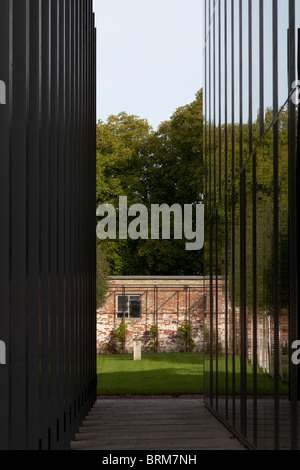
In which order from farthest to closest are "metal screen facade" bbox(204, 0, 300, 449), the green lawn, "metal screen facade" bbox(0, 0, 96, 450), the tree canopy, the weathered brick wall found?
the tree canopy → the weathered brick wall → the green lawn → "metal screen facade" bbox(204, 0, 300, 449) → "metal screen facade" bbox(0, 0, 96, 450)

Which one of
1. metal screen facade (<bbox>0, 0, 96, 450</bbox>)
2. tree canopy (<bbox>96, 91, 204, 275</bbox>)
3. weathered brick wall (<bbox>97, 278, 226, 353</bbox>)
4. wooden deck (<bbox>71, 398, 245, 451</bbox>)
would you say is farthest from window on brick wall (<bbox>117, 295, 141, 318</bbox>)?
metal screen facade (<bbox>0, 0, 96, 450</bbox>)

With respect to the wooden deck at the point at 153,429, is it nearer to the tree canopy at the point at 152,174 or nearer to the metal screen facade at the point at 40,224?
the metal screen facade at the point at 40,224

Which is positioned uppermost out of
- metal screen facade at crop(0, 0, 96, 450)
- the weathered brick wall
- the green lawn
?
metal screen facade at crop(0, 0, 96, 450)

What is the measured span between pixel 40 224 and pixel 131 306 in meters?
27.9

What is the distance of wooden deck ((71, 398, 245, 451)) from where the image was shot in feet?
30.0

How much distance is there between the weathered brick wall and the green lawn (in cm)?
125

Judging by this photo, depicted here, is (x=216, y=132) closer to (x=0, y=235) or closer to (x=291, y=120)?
(x=291, y=120)

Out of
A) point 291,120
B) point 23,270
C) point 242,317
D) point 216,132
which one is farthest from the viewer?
point 216,132

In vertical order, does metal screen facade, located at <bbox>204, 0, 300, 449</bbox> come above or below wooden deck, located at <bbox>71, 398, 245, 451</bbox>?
above

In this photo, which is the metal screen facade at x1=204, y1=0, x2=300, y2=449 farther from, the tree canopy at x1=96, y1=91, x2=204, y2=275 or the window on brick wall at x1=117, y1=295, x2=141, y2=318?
the tree canopy at x1=96, y1=91, x2=204, y2=275

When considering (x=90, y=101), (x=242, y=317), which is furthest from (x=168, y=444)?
(x=90, y=101)

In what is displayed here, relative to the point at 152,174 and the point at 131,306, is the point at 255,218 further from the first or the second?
the point at 152,174

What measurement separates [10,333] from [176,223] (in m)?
34.5

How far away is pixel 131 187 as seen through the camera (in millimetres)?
42531
